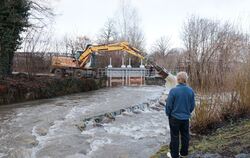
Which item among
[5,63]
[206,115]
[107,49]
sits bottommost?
[206,115]

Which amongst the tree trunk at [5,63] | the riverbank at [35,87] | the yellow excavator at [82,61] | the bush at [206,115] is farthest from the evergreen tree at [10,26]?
the bush at [206,115]

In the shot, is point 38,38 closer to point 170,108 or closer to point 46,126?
point 46,126

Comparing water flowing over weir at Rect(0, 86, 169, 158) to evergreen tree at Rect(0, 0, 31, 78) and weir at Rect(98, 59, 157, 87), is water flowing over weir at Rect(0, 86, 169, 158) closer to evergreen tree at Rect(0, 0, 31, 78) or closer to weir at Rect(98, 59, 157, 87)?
evergreen tree at Rect(0, 0, 31, 78)

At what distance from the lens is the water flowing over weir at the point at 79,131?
7.69 meters

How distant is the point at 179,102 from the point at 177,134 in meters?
0.61

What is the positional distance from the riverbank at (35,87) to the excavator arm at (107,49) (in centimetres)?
320

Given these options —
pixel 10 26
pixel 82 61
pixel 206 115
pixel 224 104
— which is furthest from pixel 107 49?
pixel 206 115

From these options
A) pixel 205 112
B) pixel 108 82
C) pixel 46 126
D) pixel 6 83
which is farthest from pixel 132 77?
pixel 205 112

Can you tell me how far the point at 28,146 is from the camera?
805 centimetres

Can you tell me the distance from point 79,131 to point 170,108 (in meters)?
4.99

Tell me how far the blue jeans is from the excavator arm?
19.1m

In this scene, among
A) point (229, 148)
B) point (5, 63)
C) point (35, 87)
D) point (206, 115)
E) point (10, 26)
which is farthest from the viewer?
point (5, 63)

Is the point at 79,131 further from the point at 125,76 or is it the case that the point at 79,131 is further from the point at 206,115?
the point at 125,76

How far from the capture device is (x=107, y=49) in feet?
82.7
